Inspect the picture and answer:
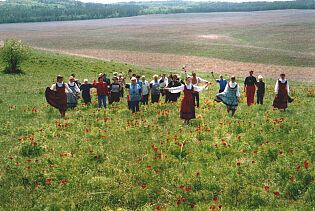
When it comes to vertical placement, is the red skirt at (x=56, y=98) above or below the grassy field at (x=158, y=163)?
above

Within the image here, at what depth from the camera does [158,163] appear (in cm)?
806

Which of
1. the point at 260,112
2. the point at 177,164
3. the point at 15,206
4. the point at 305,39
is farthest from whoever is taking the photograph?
the point at 305,39

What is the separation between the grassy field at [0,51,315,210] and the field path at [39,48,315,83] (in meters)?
28.0

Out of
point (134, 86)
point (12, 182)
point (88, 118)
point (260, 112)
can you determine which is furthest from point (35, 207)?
point (260, 112)

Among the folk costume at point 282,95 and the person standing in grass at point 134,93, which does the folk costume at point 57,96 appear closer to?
the person standing in grass at point 134,93

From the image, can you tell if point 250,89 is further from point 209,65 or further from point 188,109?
point 209,65

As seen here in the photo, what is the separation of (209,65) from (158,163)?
40872mm

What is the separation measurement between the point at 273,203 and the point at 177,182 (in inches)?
100

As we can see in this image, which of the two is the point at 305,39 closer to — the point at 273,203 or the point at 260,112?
the point at 260,112

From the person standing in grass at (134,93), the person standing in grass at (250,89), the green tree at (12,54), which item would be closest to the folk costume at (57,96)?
the person standing in grass at (134,93)

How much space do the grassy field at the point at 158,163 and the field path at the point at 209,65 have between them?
2802cm

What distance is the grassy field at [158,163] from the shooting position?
648 cm

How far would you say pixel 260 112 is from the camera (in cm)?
1326

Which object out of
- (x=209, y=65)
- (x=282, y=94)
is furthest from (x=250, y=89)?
(x=209, y=65)
